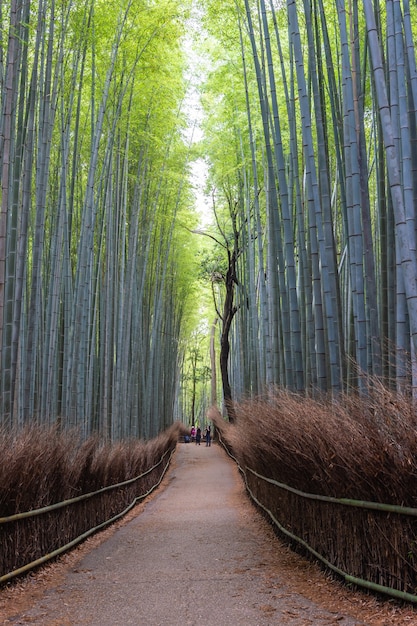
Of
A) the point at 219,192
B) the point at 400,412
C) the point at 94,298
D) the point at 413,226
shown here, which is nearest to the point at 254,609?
the point at 400,412

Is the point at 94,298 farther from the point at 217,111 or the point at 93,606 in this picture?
the point at 93,606

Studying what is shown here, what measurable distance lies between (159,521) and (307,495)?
2.74m

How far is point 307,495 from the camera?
370 centimetres

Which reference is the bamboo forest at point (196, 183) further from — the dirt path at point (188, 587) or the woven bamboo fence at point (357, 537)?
the dirt path at point (188, 587)

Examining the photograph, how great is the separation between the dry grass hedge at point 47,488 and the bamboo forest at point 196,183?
1.88ft

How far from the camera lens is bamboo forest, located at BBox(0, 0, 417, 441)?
4090 mm

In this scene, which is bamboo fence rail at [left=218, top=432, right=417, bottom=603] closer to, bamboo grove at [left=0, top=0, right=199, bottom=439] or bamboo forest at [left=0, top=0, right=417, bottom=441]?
bamboo forest at [left=0, top=0, right=417, bottom=441]

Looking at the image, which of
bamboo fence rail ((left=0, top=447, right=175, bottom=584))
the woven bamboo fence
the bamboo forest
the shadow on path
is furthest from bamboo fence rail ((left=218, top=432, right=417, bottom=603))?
bamboo fence rail ((left=0, top=447, right=175, bottom=584))

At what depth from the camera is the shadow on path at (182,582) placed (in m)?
2.75

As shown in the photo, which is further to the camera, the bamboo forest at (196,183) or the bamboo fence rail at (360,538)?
the bamboo forest at (196,183)

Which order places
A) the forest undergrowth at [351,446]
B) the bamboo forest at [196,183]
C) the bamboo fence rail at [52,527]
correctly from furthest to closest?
1. the bamboo forest at [196,183]
2. the bamboo fence rail at [52,527]
3. the forest undergrowth at [351,446]

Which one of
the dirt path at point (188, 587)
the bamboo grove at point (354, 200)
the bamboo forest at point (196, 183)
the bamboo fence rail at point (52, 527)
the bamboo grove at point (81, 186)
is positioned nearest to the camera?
the dirt path at point (188, 587)

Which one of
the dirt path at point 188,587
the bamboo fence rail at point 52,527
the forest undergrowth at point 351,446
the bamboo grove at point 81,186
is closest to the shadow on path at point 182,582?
the dirt path at point 188,587

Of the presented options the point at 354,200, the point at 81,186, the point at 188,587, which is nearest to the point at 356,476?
the point at 188,587
